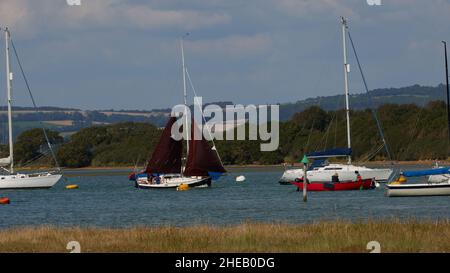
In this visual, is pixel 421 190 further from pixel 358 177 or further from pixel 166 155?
Result: pixel 166 155

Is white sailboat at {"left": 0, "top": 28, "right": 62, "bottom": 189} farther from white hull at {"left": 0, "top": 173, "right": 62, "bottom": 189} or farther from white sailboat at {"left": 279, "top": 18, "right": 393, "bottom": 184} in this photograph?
white sailboat at {"left": 279, "top": 18, "right": 393, "bottom": 184}

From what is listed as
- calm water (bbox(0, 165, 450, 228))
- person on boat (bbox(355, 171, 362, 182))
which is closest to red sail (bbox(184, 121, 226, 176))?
calm water (bbox(0, 165, 450, 228))

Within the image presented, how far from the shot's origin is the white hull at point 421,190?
60.2 m

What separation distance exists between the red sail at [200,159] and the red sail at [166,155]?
103 cm

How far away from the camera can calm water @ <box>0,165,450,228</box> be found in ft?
165

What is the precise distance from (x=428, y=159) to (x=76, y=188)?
6102 centimetres

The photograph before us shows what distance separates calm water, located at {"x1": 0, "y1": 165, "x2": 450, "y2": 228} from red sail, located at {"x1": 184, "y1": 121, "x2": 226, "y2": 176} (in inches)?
66.0

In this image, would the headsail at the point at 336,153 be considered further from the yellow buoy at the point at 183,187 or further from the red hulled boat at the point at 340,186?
the yellow buoy at the point at 183,187

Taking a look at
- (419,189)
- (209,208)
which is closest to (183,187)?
(209,208)

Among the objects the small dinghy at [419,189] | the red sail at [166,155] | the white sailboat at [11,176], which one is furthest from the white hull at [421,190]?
the white sailboat at [11,176]

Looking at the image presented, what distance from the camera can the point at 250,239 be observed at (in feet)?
97.7

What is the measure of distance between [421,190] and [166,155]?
29021mm

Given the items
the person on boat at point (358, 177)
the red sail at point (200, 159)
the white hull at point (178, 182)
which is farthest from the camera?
the white hull at point (178, 182)

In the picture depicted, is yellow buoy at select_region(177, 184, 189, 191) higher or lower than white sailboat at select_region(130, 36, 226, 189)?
lower
